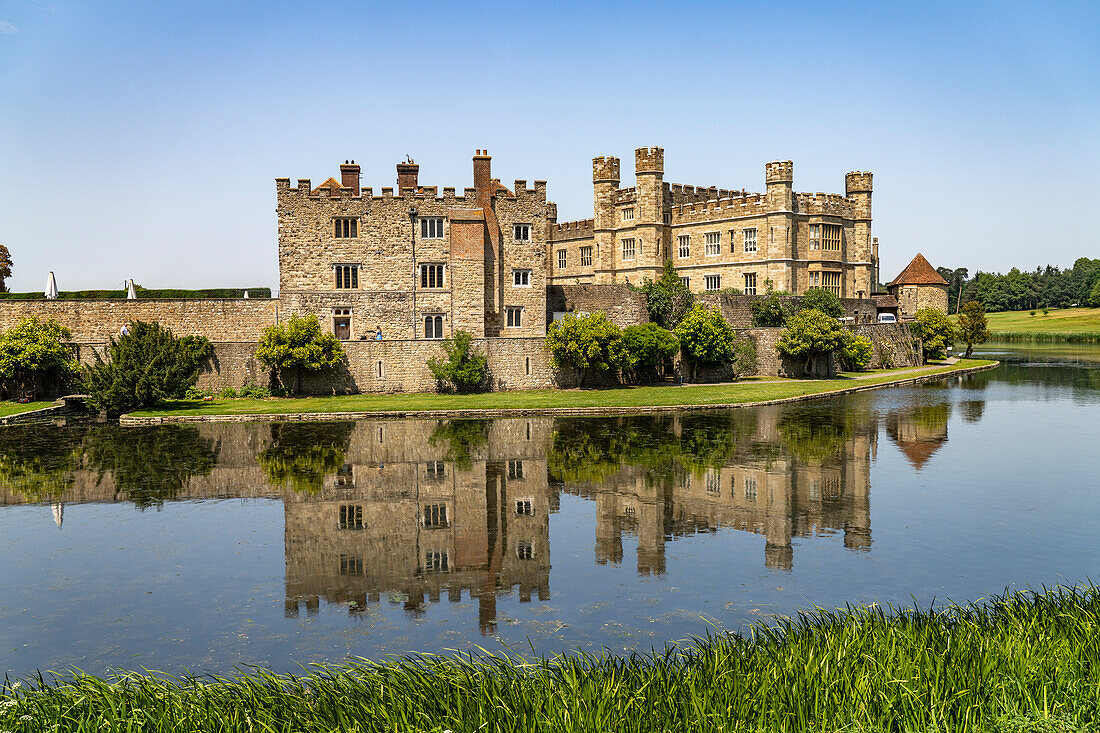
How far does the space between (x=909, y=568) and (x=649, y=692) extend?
7.70m

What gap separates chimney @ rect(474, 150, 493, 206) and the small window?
81.2ft

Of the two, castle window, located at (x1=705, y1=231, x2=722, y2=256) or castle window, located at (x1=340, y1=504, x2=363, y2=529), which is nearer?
castle window, located at (x1=340, y1=504, x2=363, y2=529)

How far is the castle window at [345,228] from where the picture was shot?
45375 millimetres

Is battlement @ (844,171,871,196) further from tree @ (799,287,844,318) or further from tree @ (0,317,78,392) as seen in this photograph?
tree @ (0,317,78,392)

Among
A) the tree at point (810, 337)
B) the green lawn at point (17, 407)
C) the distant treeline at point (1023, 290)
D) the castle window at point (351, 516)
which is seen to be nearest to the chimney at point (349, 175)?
the green lawn at point (17, 407)

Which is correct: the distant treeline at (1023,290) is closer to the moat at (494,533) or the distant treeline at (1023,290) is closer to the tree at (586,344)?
the tree at (586,344)

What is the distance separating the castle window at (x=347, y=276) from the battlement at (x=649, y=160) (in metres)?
26.8

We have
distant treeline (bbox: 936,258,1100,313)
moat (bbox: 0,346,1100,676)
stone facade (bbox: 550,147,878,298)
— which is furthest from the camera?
distant treeline (bbox: 936,258,1100,313)

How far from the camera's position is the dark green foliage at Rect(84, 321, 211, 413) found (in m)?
36.0

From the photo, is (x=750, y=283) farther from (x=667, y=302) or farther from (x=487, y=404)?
(x=487, y=404)

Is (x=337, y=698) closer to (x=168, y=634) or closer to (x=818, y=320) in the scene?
(x=168, y=634)

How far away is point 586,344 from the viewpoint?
43000mm

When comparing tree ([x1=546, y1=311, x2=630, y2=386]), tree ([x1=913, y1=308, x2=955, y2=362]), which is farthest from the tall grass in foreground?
tree ([x1=913, y1=308, x2=955, y2=362])

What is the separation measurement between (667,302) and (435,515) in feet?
107
